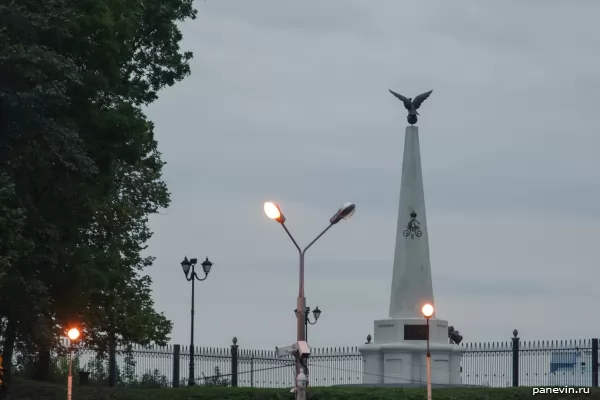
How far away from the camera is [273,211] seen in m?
20.9

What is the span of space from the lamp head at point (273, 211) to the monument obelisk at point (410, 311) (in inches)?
796

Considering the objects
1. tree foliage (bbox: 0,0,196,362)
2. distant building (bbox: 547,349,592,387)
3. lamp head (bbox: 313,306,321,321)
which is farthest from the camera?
lamp head (bbox: 313,306,321,321)

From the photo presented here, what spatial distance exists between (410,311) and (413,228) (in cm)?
276

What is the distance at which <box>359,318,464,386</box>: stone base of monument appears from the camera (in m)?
40.8

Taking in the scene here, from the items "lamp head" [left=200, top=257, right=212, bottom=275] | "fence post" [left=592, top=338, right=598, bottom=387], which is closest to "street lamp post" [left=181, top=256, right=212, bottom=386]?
"lamp head" [left=200, top=257, right=212, bottom=275]

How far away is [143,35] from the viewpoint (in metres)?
37.9

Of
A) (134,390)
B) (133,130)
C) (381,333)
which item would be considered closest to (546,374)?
(381,333)

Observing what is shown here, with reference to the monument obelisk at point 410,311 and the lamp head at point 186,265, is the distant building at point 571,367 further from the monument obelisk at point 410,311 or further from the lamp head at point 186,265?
the lamp head at point 186,265

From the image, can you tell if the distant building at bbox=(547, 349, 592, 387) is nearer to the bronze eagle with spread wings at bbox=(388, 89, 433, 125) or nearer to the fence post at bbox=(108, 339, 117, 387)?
the bronze eagle with spread wings at bbox=(388, 89, 433, 125)

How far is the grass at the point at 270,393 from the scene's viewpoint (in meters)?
34.8

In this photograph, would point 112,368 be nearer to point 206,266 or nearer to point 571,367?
point 206,266

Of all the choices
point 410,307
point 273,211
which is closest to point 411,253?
point 410,307

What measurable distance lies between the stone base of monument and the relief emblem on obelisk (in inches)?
110

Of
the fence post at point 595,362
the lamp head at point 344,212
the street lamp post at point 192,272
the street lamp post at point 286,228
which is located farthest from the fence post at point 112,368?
the lamp head at point 344,212
